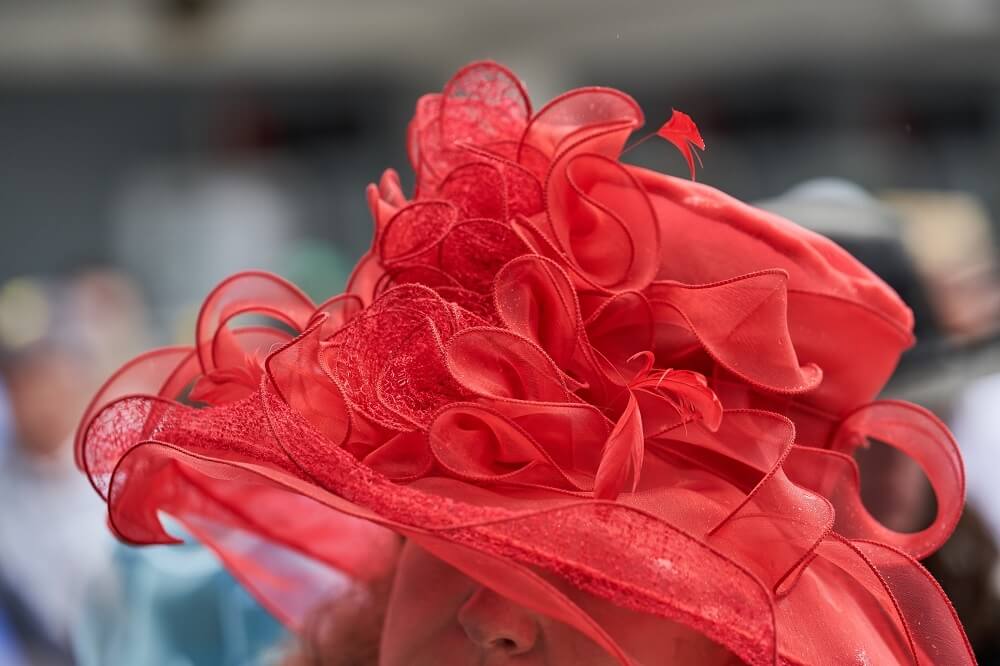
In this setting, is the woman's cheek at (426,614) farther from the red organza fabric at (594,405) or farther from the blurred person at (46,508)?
the blurred person at (46,508)

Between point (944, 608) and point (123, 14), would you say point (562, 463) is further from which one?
A: point (123, 14)

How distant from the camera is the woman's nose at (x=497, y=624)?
0.71 m

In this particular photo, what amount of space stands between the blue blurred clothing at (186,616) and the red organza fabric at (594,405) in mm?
579

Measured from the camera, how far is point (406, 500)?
2.09 feet

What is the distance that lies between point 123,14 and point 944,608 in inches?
207

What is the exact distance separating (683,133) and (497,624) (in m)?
0.36

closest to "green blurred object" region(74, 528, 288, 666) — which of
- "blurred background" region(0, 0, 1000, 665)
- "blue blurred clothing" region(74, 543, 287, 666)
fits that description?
"blue blurred clothing" region(74, 543, 287, 666)

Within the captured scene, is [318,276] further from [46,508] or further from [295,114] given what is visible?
[295,114]

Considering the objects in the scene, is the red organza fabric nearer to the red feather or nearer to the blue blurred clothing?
the red feather

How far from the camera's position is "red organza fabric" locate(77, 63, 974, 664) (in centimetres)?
62

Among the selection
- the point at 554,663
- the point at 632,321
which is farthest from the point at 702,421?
the point at 554,663

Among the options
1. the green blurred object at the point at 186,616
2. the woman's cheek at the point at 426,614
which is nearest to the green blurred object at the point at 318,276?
the green blurred object at the point at 186,616

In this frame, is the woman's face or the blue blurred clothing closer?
the woman's face

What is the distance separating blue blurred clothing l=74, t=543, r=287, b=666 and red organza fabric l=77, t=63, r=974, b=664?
579 millimetres
